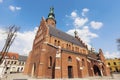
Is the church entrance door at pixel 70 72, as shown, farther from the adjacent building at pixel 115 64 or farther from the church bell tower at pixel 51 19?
the adjacent building at pixel 115 64

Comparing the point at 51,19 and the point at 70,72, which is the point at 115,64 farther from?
the point at 70,72

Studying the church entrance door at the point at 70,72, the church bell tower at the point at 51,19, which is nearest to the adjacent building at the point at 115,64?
the church bell tower at the point at 51,19

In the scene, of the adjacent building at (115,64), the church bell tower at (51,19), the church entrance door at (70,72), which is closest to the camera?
the church entrance door at (70,72)

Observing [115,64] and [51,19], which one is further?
[115,64]

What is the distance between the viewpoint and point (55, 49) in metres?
21.7

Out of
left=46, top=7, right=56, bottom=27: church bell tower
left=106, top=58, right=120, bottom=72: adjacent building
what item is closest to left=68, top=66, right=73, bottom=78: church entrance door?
left=46, top=7, right=56, bottom=27: church bell tower

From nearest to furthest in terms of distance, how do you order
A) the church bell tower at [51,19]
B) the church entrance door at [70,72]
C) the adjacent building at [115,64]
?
the church entrance door at [70,72] → the church bell tower at [51,19] → the adjacent building at [115,64]

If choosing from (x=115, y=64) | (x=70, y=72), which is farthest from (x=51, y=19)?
(x=115, y=64)

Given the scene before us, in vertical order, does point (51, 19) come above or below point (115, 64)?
above

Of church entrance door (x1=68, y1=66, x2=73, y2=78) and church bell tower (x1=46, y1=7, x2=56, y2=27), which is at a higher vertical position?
church bell tower (x1=46, y1=7, x2=56, y2=27)

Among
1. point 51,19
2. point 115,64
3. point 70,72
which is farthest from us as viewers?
point 115,64

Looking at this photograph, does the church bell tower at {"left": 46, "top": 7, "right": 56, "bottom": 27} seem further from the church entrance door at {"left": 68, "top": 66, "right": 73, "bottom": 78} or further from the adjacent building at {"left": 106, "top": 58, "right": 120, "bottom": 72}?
the adjacent building at {"left": 106, "top": 58, "right": 120, "bottom": 72}

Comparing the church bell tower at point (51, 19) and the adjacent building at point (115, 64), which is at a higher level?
the church bell tower at point (51, 19)

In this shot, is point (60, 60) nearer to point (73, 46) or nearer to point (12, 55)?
point (73, 46)
